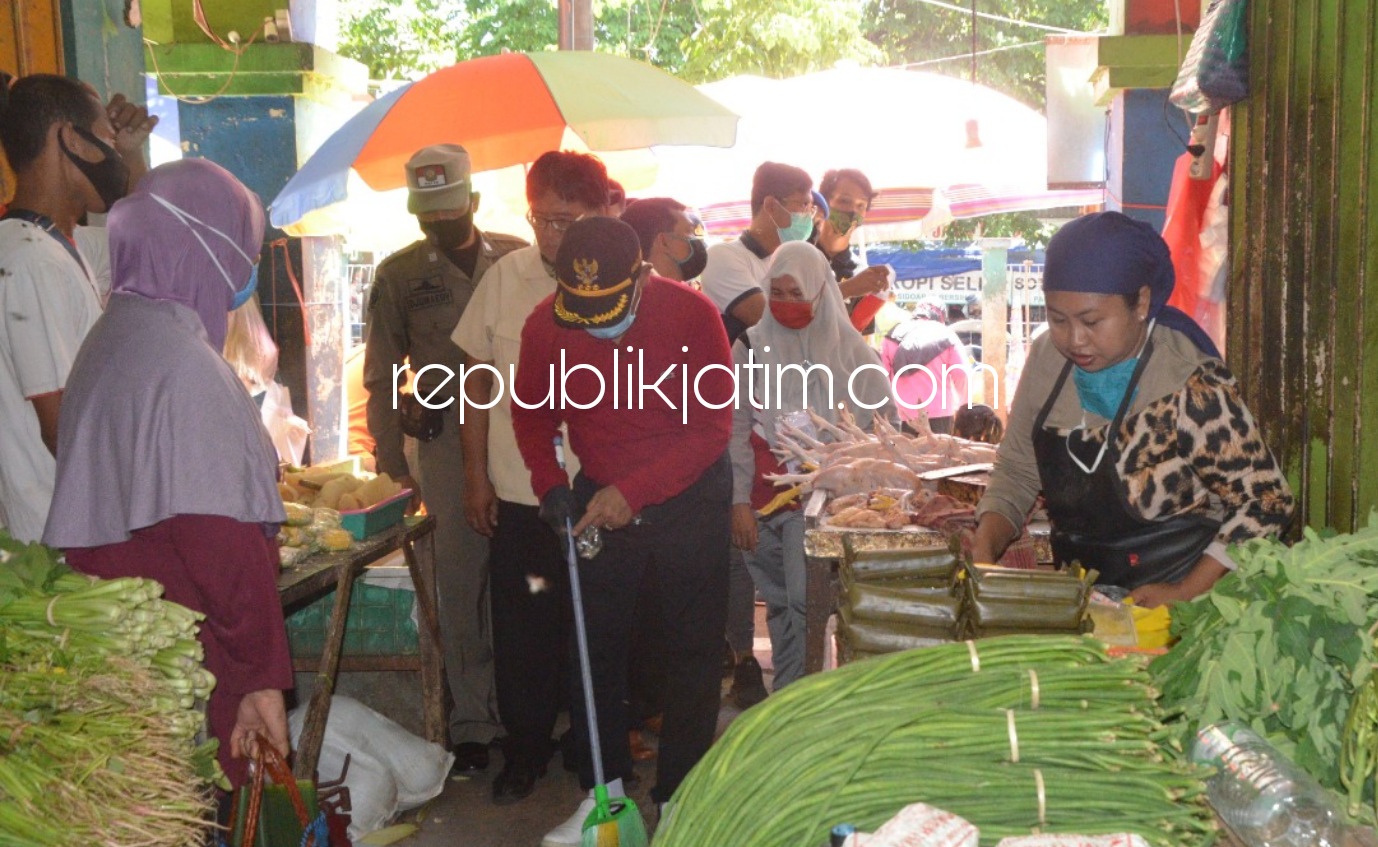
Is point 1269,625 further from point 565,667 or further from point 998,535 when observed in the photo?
point 565,667

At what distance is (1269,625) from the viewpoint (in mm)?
2045

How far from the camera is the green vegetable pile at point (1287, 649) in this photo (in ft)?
6.52

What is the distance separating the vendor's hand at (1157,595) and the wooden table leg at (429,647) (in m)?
3.05

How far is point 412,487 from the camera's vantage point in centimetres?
584

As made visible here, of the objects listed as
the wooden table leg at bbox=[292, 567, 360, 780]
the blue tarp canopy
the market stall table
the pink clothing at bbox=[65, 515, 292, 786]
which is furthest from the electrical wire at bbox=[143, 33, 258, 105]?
the blue tarp canopy

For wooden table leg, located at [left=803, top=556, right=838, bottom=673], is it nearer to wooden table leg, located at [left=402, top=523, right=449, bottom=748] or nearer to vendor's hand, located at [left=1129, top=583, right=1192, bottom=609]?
vendor's hand, located at [left=1129, top=583, right=1192, bottom=609]

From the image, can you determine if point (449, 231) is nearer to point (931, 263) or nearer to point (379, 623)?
point (379, 623)

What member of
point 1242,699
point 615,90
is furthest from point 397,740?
point 1242,699

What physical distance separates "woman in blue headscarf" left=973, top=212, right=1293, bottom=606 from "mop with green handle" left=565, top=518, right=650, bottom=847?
1.47 meters

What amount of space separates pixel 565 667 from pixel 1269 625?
396cm

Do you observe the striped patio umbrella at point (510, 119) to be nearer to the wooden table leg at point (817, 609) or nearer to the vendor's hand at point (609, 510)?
the vendor's hand at point (609, 510)

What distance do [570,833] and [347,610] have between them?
1216mm

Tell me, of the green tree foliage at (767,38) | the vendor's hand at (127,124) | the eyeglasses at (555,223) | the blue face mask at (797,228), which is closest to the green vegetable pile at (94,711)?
the vendor's hand at (127,124)

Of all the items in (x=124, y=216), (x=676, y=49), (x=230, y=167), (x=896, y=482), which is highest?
(x=676, y=49)
